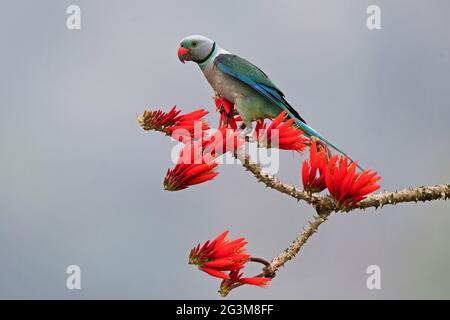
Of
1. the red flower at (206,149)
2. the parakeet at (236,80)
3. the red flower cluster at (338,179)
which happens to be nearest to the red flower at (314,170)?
the red flower cluster at (338,179)

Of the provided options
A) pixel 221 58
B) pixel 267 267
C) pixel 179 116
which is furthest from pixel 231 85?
pixel 267 267

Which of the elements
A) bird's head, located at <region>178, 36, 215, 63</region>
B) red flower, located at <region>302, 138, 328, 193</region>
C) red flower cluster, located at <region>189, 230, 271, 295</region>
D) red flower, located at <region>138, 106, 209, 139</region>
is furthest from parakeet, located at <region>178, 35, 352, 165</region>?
red flower cluster, located at <region>189, 230, 271, 295</region>

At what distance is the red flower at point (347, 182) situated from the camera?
985 millimetres

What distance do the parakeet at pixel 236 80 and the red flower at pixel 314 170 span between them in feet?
1.28

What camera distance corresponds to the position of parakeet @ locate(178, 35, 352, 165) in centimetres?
150

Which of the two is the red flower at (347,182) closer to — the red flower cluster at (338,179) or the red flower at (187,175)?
the red flower cluster at (338,179)

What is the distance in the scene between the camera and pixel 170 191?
1011 millimetres

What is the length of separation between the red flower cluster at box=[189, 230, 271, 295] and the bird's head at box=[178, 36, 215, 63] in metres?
0.72

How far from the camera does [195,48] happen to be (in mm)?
1576

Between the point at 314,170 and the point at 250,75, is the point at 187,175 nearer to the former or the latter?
the point at 314,170

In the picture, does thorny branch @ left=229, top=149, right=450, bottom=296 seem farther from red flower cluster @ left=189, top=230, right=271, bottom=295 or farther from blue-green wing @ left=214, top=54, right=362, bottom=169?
blue-green wing @ left=214, top=54, right=362, bottom=169

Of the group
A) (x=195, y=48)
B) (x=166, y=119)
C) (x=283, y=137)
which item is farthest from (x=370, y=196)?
(x=195, y=48)

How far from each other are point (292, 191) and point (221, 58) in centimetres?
64

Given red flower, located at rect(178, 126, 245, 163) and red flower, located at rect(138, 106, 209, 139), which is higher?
red flower, located at rect(138, 106, 209, 139)
